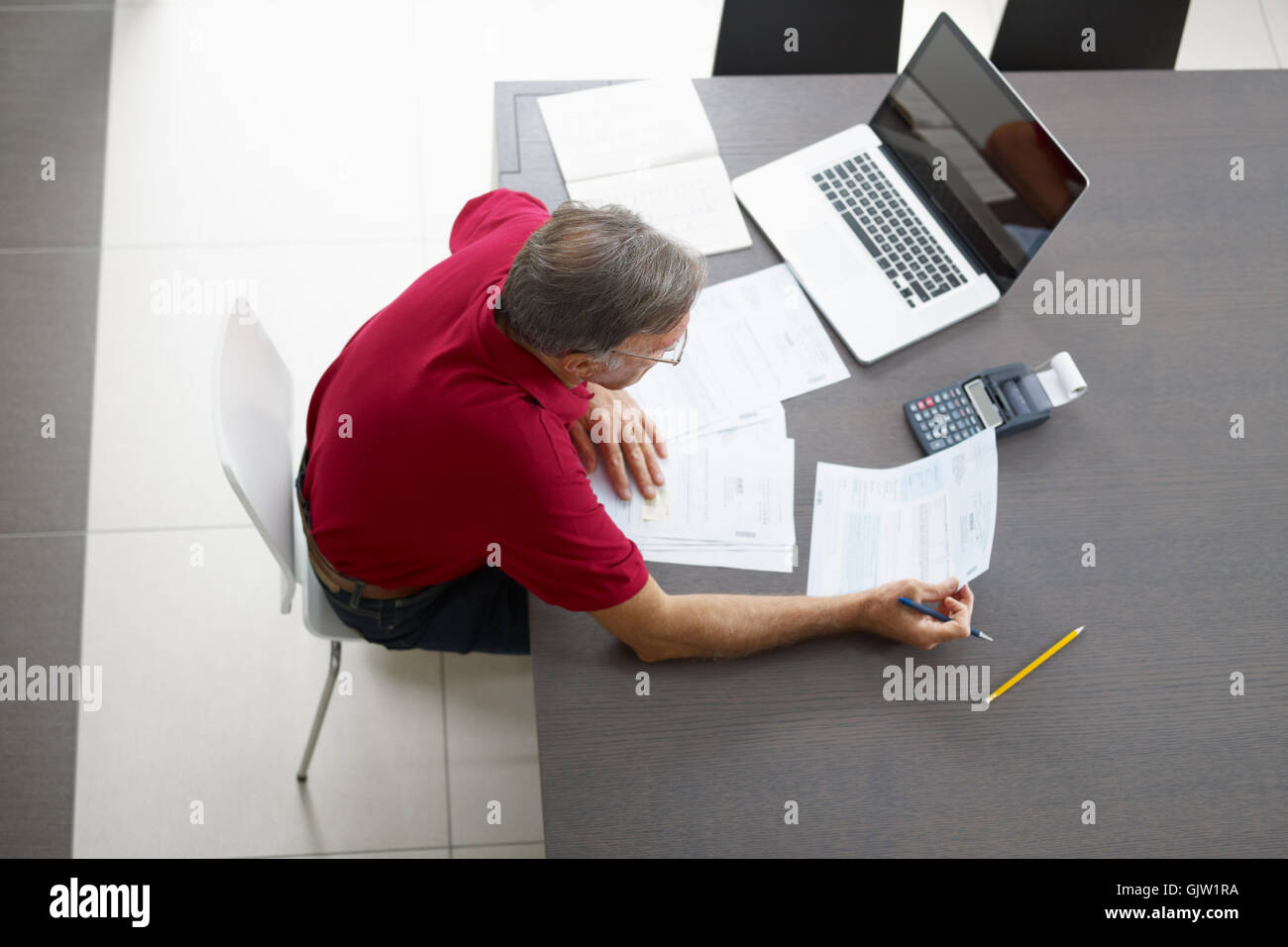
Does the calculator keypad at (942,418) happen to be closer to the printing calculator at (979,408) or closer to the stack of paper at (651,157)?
the printing calculator at (979,408)

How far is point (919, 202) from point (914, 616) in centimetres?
75

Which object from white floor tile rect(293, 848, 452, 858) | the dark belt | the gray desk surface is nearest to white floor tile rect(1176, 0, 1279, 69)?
the gray desk surface

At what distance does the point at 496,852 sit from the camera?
2.08m

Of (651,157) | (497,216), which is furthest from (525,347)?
(651,157)

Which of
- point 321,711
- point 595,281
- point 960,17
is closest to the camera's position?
point 595,281

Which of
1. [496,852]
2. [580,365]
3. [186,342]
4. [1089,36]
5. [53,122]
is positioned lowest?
[496,852]

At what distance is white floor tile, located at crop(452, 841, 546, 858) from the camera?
207cm

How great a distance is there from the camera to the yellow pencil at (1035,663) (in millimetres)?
1441

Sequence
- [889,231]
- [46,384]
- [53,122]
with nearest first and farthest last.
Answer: [889,231] → [46,384] → [53,122]

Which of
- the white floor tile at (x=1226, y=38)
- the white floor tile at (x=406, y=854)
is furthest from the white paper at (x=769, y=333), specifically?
the white floor tile at (x=1226, y=38)

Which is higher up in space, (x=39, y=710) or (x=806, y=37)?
(x=806, y=37)

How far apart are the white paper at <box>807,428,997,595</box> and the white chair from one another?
0.81 meters

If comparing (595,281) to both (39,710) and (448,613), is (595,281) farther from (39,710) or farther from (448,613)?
(39,710)

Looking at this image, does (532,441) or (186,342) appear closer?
(532,441)
